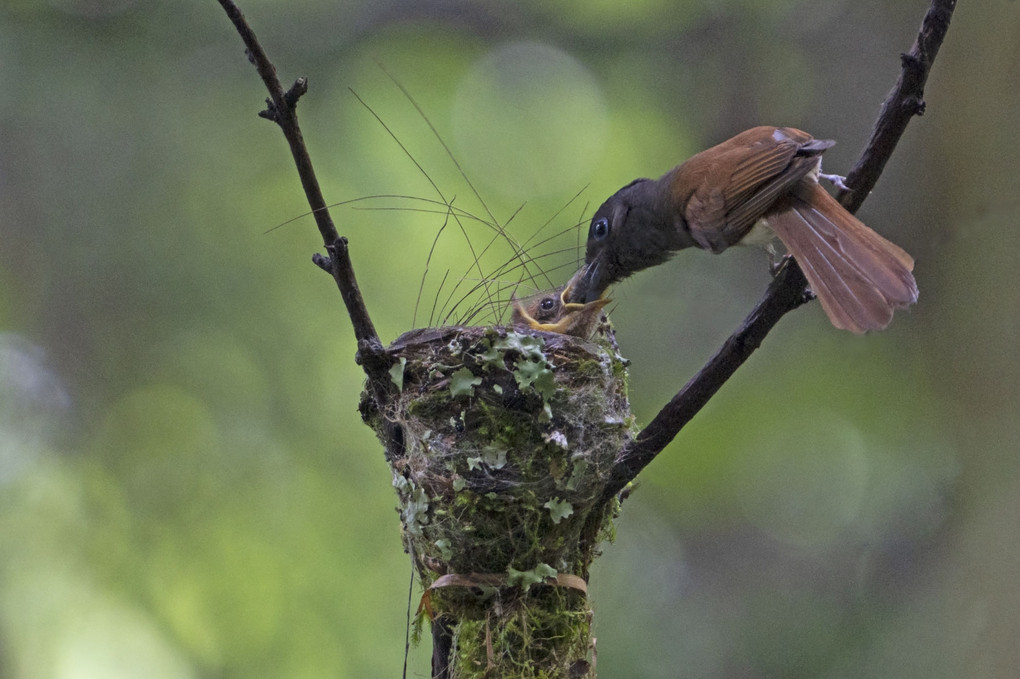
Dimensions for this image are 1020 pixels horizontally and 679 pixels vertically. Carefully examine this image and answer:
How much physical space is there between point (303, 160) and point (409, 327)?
3267 mm

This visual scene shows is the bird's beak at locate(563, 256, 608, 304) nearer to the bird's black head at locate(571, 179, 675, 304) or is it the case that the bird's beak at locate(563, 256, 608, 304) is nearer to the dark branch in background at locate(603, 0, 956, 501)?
A: the bird's black head at locate(571, 179, 675, 304)

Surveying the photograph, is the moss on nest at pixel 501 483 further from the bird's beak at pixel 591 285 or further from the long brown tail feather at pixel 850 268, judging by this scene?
the bird's beak at pixel 591 285

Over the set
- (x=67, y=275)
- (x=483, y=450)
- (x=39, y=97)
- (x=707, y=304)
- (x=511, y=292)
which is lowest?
(x=483, y=450)

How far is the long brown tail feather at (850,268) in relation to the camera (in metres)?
2.46

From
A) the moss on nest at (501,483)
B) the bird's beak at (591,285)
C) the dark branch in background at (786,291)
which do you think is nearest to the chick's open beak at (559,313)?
the bird's beak at (591,285)

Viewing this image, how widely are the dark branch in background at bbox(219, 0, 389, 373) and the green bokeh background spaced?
8.42 ft

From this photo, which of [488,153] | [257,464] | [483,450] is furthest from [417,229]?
[483,450]

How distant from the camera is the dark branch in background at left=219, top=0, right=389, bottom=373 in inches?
85.9

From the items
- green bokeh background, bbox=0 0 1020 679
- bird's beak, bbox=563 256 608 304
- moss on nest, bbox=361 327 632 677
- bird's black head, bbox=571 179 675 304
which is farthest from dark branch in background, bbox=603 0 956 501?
green bokeh background, bbox=0 0 1020 679

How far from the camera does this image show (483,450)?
8.60 feet

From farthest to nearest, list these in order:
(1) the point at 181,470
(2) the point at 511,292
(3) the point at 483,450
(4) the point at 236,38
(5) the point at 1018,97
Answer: (4) the point at 236,38, (1) the point at 181,470, (5) the point at 1018,97, (2) the point at 511,292, (3) the point at 483,450

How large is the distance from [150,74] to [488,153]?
7.28 ft

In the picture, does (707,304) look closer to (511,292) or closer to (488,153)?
(488,153)

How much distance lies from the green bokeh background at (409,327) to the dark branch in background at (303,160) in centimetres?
256
